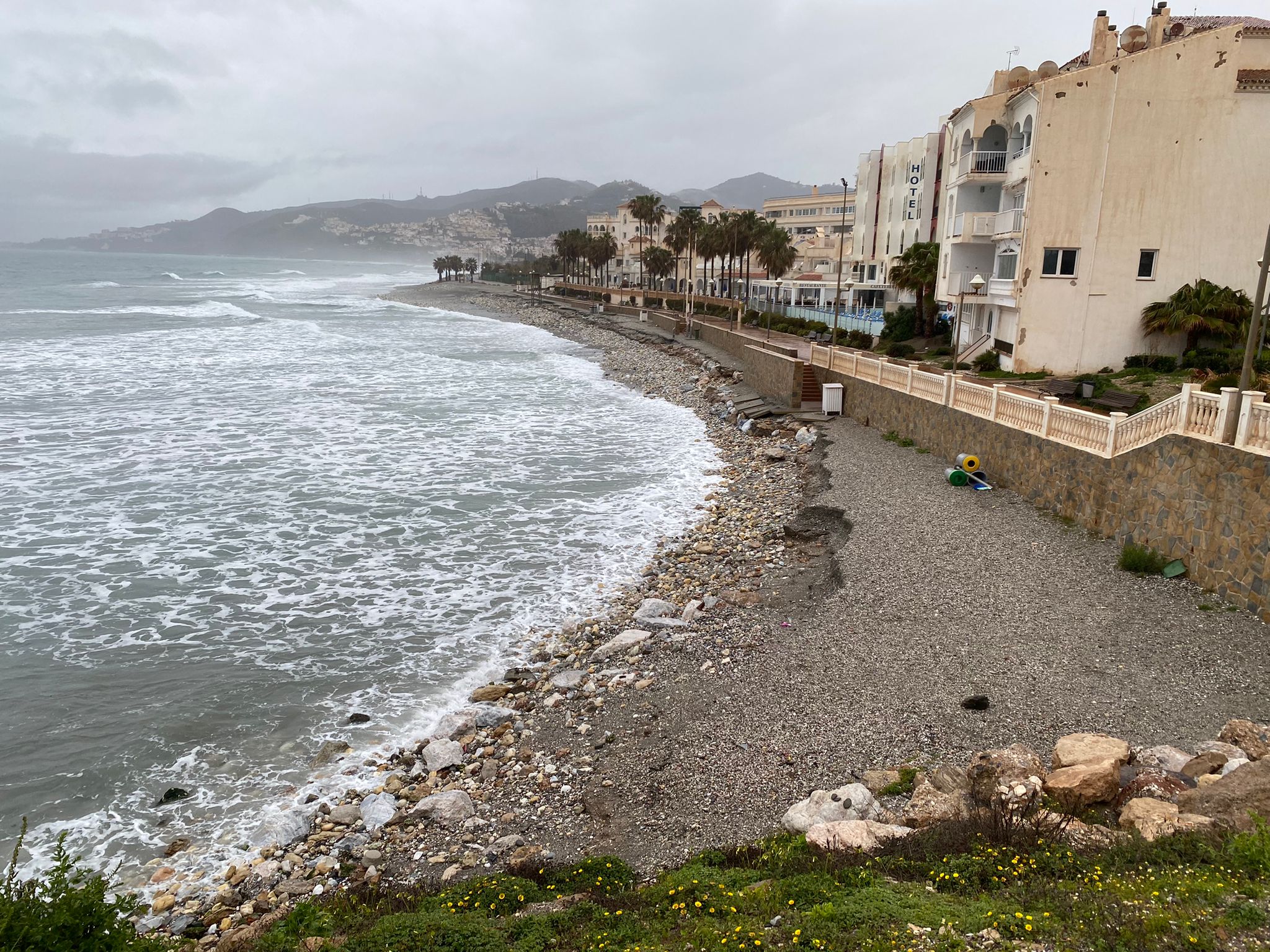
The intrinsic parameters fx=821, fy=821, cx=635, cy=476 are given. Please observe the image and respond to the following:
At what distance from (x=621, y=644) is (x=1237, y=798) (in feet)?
27.0

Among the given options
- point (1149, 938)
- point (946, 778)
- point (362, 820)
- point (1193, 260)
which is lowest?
point (362, 820)

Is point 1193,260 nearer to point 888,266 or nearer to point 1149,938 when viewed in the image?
point 1149,938

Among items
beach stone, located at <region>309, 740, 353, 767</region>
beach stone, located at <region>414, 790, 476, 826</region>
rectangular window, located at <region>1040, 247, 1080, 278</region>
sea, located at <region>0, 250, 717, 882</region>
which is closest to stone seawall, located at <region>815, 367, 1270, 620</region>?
sea, located at <region>0, 250, 717, 882</region>

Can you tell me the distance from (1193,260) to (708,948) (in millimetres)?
28770

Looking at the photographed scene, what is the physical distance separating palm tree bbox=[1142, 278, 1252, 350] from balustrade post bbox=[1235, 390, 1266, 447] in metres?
16.1

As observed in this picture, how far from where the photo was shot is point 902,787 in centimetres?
798

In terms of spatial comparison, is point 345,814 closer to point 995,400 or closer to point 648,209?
point 995,400

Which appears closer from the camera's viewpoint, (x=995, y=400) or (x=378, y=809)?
(x=378, y=809)

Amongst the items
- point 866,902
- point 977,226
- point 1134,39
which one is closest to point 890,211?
point 1134,39

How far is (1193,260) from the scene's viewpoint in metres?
26.2

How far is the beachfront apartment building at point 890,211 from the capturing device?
51.3 m

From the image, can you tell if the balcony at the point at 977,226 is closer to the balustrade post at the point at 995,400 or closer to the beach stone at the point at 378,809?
the balustrade post at the point at 995,400

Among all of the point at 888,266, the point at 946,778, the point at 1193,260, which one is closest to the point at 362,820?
the point at 946,778

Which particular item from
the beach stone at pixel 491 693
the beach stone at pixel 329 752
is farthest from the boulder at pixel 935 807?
the beach stone at pixel 329 752
